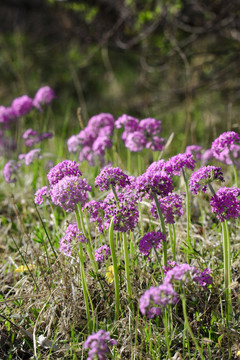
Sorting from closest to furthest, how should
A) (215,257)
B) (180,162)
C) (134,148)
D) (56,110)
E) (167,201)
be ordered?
(180,162), (167,201), (215,257), (134,148), (56,110)

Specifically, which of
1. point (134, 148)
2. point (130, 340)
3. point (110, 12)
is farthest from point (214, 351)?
point (110, 12)

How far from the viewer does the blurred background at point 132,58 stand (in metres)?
4.77

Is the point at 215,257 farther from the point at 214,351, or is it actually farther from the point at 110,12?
the point at 110,12

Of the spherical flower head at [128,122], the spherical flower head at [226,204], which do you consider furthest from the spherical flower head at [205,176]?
the spherical flower head at [128,122]

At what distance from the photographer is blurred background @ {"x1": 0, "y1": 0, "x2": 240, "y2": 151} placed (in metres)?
4.77

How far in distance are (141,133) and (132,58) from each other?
6.51 meters

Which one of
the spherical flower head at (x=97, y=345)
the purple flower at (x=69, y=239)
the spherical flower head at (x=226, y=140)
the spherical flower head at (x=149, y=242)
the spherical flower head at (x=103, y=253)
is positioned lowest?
the spherical flower head at (x=97, y=345)

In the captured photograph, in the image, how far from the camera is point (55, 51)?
29.6 ft

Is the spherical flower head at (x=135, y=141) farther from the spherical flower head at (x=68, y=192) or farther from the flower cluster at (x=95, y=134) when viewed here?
the spherical flower head at (x=68, y=192)

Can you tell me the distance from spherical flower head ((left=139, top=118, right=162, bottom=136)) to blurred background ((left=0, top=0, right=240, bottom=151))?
0.49 m

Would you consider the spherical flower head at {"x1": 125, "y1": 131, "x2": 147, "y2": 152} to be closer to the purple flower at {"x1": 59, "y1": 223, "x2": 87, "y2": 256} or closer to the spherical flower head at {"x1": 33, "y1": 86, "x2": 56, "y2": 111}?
the purple flower at {"x1": 59, "y1": 223, "x2": 87, "y2": 256}

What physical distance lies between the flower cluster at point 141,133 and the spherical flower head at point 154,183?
95 cm

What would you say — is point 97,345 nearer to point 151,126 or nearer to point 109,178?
point 109,178

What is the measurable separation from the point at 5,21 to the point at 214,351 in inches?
351
